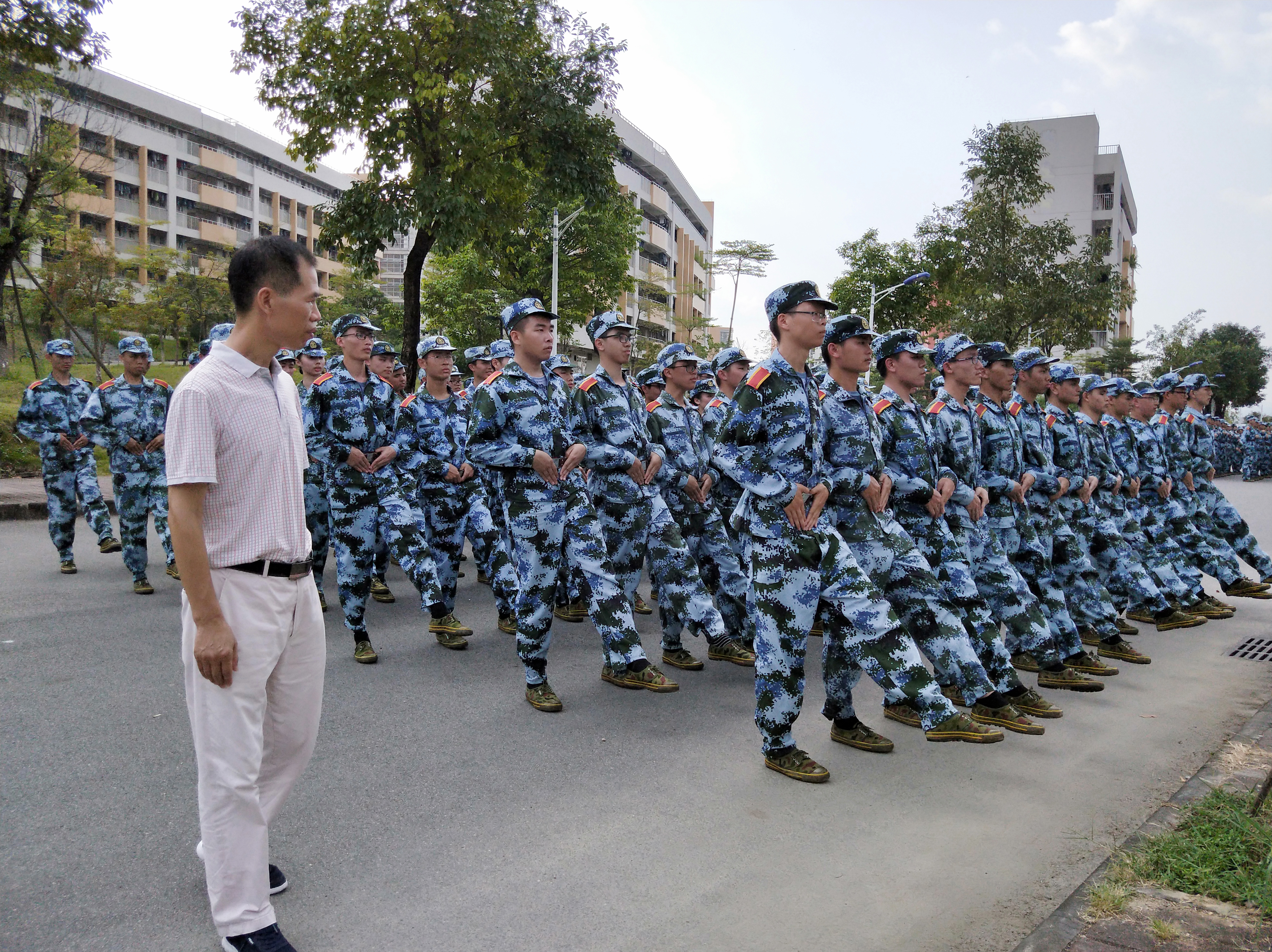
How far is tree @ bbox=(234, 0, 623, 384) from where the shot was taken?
13297 mm

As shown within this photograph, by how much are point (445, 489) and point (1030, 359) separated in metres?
4.61

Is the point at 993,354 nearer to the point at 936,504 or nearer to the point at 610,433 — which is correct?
the point at 936,504

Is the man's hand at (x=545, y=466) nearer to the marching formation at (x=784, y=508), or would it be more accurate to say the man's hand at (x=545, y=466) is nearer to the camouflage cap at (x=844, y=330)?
the marching formation at (x=784, y=508)

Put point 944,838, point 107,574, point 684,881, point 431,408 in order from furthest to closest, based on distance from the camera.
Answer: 1. point 107,574
2. point 431,408
3. point 944,838
4. point 684,881

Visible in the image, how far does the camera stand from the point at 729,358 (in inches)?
340

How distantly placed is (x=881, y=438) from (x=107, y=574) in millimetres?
7937

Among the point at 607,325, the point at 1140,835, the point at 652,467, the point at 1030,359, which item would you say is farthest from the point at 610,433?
the point at 1140,835

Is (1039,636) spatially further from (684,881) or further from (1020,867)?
(684,881)

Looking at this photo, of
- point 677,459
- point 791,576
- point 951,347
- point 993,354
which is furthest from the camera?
point 677,459

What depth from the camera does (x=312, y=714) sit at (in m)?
3.14

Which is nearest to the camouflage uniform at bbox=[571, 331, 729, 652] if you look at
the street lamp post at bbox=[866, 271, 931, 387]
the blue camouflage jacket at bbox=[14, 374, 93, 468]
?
the blue camouflage jacket at bbox=[14, 374, 93, 468]

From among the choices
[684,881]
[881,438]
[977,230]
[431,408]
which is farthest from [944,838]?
[977,230]

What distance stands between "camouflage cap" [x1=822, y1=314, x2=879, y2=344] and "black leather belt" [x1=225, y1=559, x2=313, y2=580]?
282 cm

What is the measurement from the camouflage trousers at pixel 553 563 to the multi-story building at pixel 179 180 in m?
39.9
